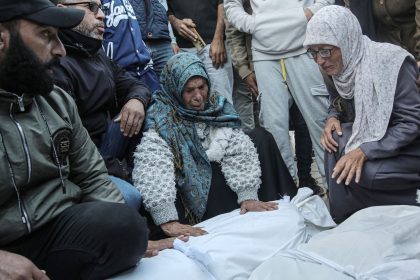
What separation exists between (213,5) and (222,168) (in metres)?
1.51

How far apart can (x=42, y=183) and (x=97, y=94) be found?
907mm

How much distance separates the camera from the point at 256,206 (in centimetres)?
304

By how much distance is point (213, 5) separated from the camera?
4.15m

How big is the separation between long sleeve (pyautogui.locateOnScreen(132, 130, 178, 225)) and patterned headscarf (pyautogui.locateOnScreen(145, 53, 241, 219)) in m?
0.07

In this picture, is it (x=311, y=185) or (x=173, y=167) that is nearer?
(x=173, y=167)

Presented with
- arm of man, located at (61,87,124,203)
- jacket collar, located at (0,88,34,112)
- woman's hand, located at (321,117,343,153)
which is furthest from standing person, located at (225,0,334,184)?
jacket collar, located at (0,88,34,112)

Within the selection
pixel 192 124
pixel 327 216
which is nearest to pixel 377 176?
pixel 327 216

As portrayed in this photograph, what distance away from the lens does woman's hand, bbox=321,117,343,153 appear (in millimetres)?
3213

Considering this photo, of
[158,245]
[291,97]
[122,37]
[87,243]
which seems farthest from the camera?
[291,97]

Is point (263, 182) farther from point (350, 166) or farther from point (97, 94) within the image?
point (97, 94)

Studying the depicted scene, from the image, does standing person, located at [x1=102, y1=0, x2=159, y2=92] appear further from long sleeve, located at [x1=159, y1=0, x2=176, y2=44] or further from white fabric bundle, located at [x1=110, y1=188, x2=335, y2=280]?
white fabric bundle, located at [x1=110, y1=188, x2=335, y2=280]

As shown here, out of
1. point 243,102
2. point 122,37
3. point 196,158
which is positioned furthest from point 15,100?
point 243,102

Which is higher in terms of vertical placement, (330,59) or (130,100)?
(330,59)

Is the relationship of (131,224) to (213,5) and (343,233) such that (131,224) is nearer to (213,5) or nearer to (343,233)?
(343,233)
